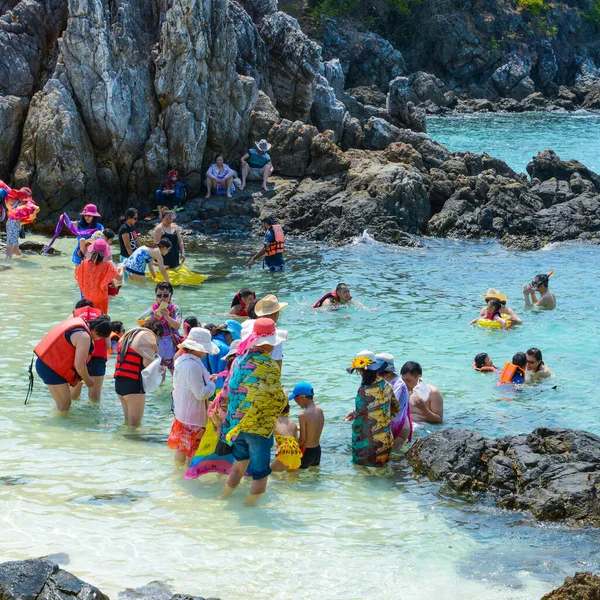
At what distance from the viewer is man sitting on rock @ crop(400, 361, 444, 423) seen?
10531 millimetres

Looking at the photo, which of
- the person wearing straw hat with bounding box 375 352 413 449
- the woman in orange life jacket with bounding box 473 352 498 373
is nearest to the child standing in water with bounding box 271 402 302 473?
the person wearing straw hat with bounding box 375 352 413 449

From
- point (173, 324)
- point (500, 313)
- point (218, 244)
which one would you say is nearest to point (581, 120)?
point (218, 244)

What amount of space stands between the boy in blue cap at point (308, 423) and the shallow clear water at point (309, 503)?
0.65ft

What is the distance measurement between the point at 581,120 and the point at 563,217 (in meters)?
35.7

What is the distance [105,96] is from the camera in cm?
2247

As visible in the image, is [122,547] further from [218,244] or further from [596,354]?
[218,244]

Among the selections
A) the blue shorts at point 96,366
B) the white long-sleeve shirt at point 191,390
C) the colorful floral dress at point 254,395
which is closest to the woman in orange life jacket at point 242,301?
the blue shorts at point 96,366

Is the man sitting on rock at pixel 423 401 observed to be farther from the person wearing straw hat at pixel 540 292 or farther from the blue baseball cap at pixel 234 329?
the person wearing straw hat at pixel 540 292

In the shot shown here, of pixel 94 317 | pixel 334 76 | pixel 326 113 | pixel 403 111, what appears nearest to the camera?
pixel 94 317

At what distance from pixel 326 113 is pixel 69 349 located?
20932 millimetres

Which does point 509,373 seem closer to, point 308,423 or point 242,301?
point 242,301

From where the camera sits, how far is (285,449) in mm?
8680

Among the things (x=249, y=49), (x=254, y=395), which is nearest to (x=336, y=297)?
(x=254, y=395)

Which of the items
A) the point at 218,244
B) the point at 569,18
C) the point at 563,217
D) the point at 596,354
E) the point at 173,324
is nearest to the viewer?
the point at 173,324
